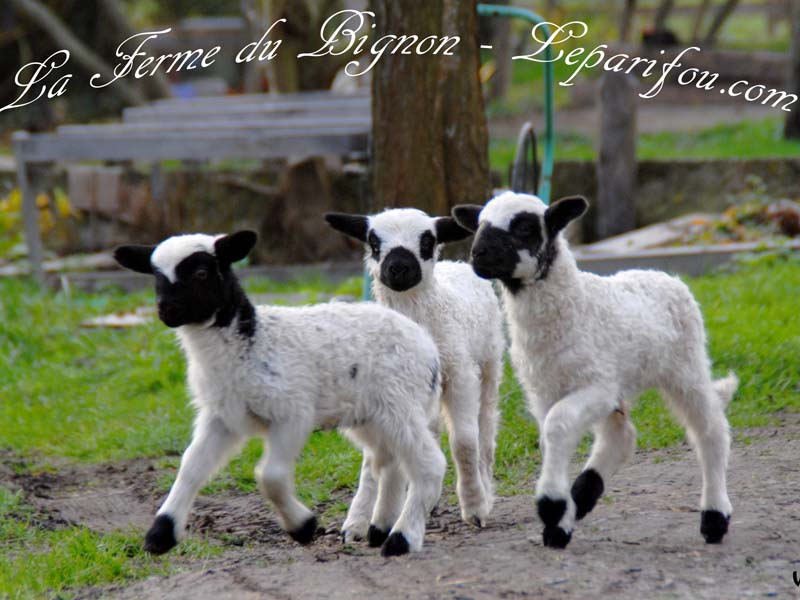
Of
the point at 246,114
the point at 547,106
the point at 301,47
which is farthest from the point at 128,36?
the point at 547,106

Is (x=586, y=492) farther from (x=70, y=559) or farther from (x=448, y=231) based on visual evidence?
(x=70, y=559)

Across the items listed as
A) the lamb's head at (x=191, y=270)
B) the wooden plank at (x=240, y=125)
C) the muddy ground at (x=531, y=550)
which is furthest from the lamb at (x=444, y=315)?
the wooden plank at (x=240, y=125)

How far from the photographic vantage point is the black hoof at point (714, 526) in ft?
16.9

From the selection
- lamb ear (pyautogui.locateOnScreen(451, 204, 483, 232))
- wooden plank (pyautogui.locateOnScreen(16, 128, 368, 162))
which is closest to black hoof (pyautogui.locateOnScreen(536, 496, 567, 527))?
lamb ear (pyautogui.locateOnScreen(451, 204, 483, 232))

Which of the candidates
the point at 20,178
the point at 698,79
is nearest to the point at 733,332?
the point at 20,178

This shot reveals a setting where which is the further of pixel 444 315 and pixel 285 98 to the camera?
pixel 285 98

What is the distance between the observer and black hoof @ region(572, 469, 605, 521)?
215 inches

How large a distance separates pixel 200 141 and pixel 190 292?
297 inches

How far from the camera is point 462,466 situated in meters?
5.79

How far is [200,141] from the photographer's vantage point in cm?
1227

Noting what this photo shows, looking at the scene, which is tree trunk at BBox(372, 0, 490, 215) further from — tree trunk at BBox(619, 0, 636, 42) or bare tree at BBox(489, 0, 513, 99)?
bare tree at BBox(489, 0, 513, 99)

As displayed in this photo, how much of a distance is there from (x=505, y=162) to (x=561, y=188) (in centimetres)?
283

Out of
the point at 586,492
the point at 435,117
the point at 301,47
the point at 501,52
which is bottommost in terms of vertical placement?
the point at 586,492

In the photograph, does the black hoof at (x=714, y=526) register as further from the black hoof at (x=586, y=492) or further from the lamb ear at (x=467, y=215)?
the lamb ear at (x=467, y=215)
